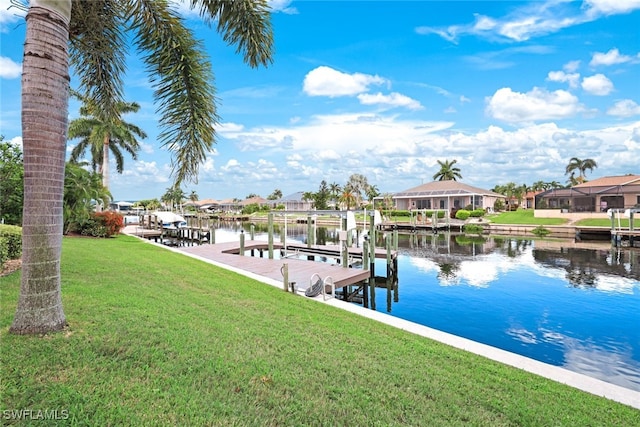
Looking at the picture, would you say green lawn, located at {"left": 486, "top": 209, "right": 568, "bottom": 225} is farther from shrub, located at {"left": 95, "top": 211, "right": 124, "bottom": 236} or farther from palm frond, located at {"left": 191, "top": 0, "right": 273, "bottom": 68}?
palm frond, located at {"left": 191, "top": 0, "right": 273, "bottom": 68}

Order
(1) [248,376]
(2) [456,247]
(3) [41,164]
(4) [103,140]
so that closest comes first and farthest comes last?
(1) [248,376]
(3) [41,164]
(2) [456,247]
(4) [103,140]

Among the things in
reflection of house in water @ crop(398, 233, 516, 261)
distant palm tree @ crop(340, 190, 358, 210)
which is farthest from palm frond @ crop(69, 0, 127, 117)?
distant palm tree @ crop(340, 190, 358, 210)

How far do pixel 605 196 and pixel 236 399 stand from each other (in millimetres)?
54413

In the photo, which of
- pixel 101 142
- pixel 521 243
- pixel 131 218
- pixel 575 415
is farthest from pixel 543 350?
pixel 131 218

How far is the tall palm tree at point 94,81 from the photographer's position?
411 centimetres

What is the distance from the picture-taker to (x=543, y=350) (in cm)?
914

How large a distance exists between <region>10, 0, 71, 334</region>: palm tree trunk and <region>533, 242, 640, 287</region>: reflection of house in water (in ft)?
63.2

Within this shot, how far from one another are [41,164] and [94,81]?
398cm

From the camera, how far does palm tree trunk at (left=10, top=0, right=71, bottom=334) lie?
13.4ft

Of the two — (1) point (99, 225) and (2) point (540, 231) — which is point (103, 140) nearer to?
(1) point (99, 225)

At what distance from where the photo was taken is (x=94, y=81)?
724 centimetres

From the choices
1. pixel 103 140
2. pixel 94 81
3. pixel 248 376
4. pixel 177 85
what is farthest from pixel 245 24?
pixel 103 140

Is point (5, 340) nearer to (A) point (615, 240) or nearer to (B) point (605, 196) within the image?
(A) point (615, 240)

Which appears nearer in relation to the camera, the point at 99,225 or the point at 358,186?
the point at 99,225
